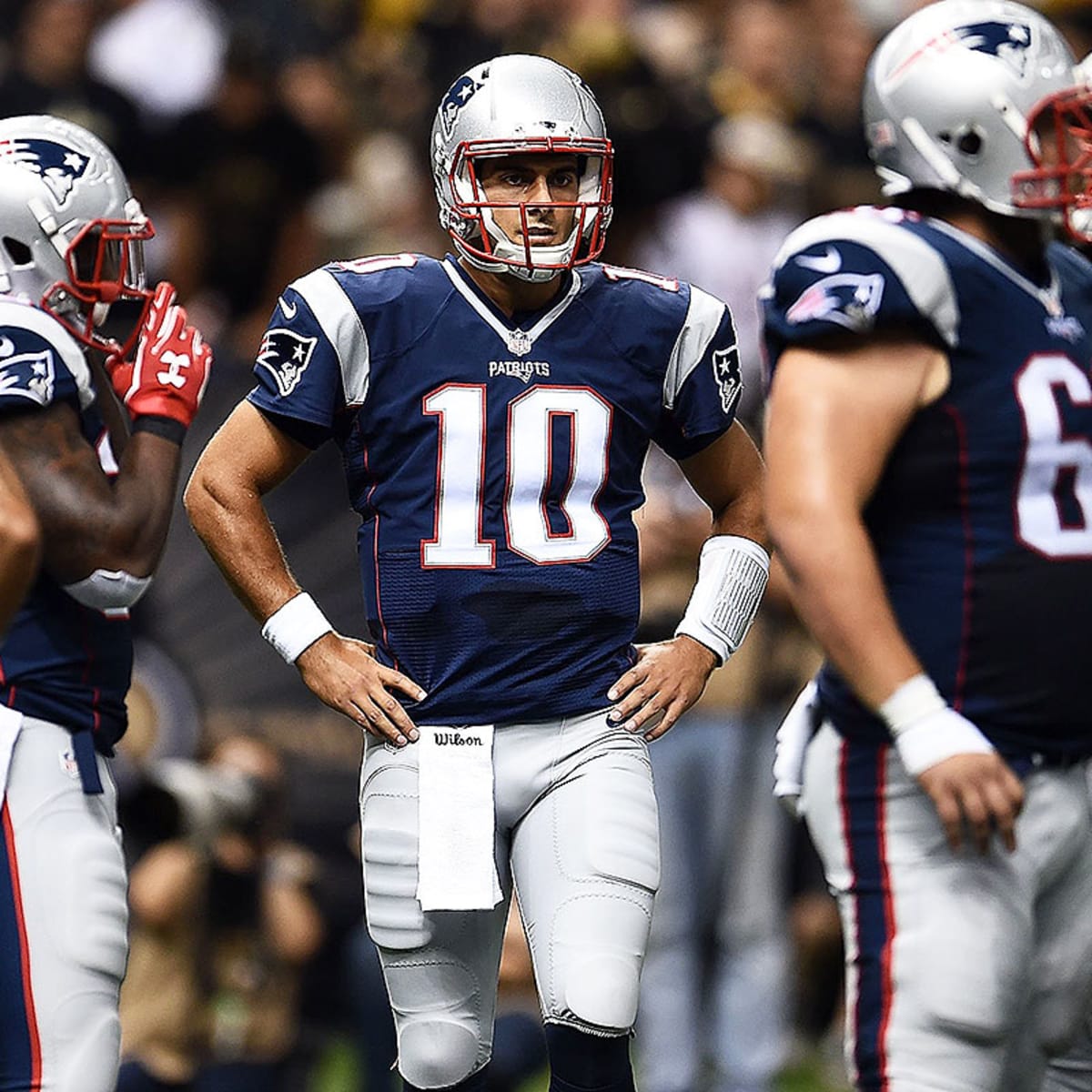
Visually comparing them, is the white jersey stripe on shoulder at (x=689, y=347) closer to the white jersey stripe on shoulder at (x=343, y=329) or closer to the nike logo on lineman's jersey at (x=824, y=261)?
the white jersey stripe on shoulder at (x=343, y=329)

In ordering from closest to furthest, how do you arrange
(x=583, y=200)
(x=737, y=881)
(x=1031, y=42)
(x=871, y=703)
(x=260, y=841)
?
1. (x=871, y=703)
2. (x=1031, y=42)
3. (x=583, y=200)
4. (x=260, y=841)
5. (x=737, y=881)

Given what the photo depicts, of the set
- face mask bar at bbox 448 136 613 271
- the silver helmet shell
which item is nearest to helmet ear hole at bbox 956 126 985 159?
the silver helmet shell

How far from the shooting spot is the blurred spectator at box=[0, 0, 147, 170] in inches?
322

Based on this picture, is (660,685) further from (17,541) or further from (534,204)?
(17,541)

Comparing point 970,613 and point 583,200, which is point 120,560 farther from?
point 970,613

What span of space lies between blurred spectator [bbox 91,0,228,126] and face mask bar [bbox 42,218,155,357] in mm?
4532

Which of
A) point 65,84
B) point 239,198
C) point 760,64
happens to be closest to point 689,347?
point 239,198

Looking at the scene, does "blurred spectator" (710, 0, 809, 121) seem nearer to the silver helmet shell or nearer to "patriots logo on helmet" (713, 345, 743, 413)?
"patriots logo on helmet" (713, 345, 743, 413)

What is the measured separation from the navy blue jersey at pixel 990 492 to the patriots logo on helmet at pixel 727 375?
0.79 m

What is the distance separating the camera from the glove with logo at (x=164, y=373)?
13.3 feet

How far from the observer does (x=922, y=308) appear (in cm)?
332

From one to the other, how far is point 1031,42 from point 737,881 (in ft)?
12.7

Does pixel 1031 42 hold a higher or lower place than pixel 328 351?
higher

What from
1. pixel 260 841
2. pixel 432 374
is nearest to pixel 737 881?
pixel 260 841
